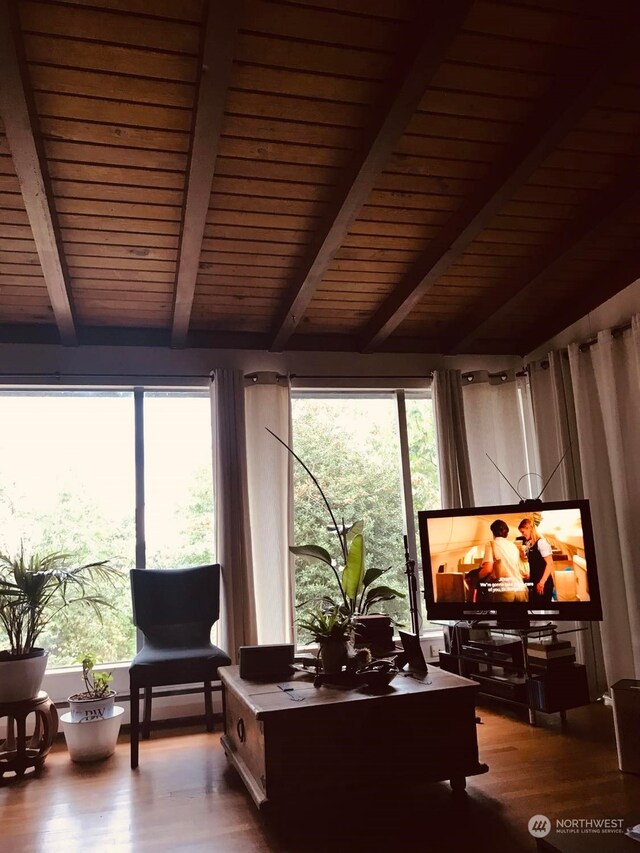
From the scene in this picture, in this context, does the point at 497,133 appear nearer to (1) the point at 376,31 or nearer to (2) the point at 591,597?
(1) the point at 376,31

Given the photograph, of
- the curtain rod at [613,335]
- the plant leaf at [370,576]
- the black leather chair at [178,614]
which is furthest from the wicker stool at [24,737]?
the curtain rod at [613,335]

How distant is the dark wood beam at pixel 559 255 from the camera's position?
11.4 feet

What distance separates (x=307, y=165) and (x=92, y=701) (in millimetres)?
2994

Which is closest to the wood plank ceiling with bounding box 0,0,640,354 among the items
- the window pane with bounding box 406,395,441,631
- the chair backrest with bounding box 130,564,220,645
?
the window pane with bounding box 406,395,441,631

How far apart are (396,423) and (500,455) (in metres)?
0.81

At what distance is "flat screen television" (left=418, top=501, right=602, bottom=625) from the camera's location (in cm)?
374

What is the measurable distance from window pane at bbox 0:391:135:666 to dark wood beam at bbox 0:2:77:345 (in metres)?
0.79

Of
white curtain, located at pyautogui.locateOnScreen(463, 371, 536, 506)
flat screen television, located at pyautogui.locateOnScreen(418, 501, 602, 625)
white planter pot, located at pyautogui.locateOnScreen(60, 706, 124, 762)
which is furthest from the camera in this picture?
white curtain, located at pyautogui.locateOnScreen(463, 371, 536, 506)

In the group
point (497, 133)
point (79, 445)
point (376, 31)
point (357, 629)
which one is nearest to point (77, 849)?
point (357, 629)

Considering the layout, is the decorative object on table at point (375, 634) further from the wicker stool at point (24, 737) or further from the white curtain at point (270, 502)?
the wicker stool at point (24, 737)

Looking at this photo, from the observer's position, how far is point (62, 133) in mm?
2807

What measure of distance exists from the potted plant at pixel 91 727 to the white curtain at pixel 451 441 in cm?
254

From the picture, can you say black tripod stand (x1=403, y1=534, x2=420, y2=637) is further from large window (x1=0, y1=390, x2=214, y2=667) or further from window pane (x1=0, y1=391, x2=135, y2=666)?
window pane (x1=0, y1=391, x2=135, y2=666)

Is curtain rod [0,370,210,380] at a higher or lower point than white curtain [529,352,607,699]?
higher
